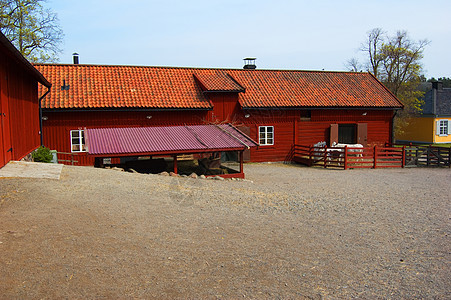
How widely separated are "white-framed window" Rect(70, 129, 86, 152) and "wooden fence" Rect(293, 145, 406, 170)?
37.3 feet

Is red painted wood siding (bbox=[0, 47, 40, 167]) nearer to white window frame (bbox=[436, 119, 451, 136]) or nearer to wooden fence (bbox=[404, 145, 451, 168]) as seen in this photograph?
wooden fence (bbox=[404, 145, 451, 168])

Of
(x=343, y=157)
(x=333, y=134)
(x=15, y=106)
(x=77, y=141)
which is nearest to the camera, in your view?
(x=15, y=106)

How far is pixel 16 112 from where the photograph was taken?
13297mm

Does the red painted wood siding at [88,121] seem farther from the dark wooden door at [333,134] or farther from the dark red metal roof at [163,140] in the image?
the dark wooden door at [333,134]

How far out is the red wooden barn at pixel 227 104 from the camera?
20438 millimetres

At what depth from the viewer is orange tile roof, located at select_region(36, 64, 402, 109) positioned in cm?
2120

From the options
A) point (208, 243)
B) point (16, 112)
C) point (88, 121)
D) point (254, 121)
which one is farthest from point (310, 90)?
point (208, 243)

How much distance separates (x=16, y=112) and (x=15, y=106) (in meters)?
0.20

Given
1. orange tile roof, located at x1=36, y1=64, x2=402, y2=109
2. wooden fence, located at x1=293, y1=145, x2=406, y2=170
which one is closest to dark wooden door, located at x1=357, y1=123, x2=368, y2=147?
orange tile roof, located at x1=36, y1=64, x2=402, y2=109

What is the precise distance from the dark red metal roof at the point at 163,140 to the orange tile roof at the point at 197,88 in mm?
3219

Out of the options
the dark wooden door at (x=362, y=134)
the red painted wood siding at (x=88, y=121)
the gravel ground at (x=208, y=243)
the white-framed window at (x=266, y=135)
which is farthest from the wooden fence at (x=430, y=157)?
the red painted wood siding at (x=88, y=121)

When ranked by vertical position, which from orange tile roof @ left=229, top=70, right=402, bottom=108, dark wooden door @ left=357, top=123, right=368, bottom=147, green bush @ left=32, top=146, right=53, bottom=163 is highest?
orange tile roof @ left=229, top=70, right=402, bottom=108

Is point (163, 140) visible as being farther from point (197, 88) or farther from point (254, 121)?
point (254, 121)

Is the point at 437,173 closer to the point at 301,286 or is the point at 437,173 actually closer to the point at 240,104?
the point at 240,104
